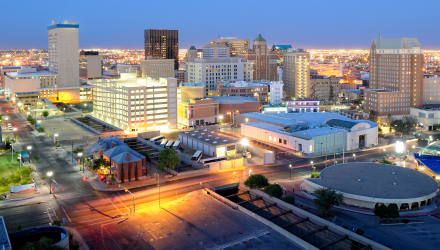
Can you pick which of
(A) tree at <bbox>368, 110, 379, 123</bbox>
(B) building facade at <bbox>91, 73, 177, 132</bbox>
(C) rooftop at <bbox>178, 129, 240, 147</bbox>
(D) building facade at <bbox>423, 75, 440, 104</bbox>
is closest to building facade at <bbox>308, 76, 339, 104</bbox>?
(D) building facade at <bbox>423, 75, 440, 104</bbox>

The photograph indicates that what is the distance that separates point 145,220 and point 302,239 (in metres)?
17.2

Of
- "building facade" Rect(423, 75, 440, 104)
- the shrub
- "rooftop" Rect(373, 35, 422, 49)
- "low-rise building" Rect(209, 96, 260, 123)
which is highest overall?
"rooftop" Rect(373, 35, 422, 49)

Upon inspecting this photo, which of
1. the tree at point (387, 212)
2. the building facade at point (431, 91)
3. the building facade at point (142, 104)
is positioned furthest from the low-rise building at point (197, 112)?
the tree at point (387, 212)

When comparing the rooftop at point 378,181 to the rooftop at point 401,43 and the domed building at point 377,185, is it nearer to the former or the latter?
the domed building at point 377,185

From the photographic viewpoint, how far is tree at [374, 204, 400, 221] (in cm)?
4785

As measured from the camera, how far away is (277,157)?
262 feet

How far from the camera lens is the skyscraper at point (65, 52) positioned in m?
177

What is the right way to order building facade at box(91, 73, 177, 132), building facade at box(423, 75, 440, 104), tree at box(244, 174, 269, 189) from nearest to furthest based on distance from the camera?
tree at box(244, 174, 269, 189) → building facade at box(91, 73, 177, 132) → building facade at box(423, 75, 440, 104)

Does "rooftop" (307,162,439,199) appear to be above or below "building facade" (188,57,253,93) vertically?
below

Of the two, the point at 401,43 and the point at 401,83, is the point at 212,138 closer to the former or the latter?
the point at 401,83

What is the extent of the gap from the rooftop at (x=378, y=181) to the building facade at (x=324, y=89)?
116156mm

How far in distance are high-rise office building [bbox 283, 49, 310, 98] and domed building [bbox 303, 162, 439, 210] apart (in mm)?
115984

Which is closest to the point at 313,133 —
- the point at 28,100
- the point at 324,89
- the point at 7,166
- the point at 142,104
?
the point at 142,104

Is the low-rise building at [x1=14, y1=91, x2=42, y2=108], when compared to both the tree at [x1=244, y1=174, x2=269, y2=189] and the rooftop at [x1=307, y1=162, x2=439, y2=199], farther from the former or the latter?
the rooftop at [x1=307, y1=162, x2=439, y2=199]
